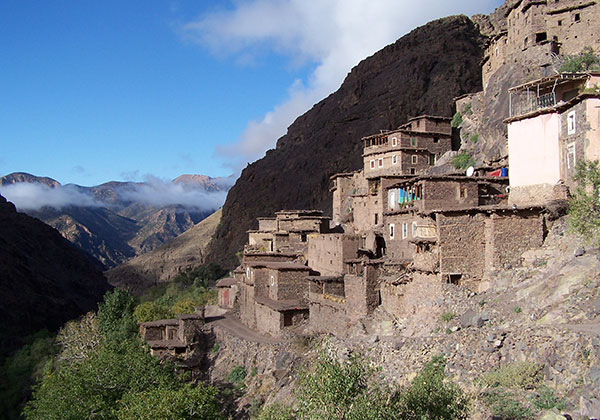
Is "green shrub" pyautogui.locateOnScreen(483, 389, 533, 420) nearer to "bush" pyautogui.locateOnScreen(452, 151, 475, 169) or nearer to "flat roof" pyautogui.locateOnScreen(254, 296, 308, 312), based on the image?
"flat roof" pyautogui.locateOnScreen(254, 296, 308, 312)

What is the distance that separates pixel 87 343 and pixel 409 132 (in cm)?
3039

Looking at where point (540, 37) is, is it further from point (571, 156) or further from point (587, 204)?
point (587, 204)

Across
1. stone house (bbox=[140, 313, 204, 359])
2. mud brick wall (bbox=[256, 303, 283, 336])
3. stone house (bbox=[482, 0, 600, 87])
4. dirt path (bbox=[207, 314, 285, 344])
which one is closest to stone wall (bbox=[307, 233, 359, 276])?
mud brick wall (bbox=[256, 303, 283, 336])

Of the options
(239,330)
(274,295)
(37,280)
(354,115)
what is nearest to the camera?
(274,295)

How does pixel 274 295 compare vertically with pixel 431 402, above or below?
above

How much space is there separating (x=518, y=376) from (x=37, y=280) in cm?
8252

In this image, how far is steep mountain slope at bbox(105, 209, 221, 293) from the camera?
99125 mm

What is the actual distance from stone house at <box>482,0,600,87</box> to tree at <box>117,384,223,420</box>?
102ft

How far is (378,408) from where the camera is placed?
1364 centimetres

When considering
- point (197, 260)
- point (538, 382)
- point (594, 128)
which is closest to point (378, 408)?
point (538, 382)

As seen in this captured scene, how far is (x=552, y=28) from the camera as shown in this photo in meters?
38.2

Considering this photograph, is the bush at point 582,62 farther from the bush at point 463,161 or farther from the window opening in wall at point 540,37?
the bush at point 463,161

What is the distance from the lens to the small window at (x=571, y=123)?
895 inches

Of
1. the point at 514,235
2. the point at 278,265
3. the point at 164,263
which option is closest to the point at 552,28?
the point at 514,235
